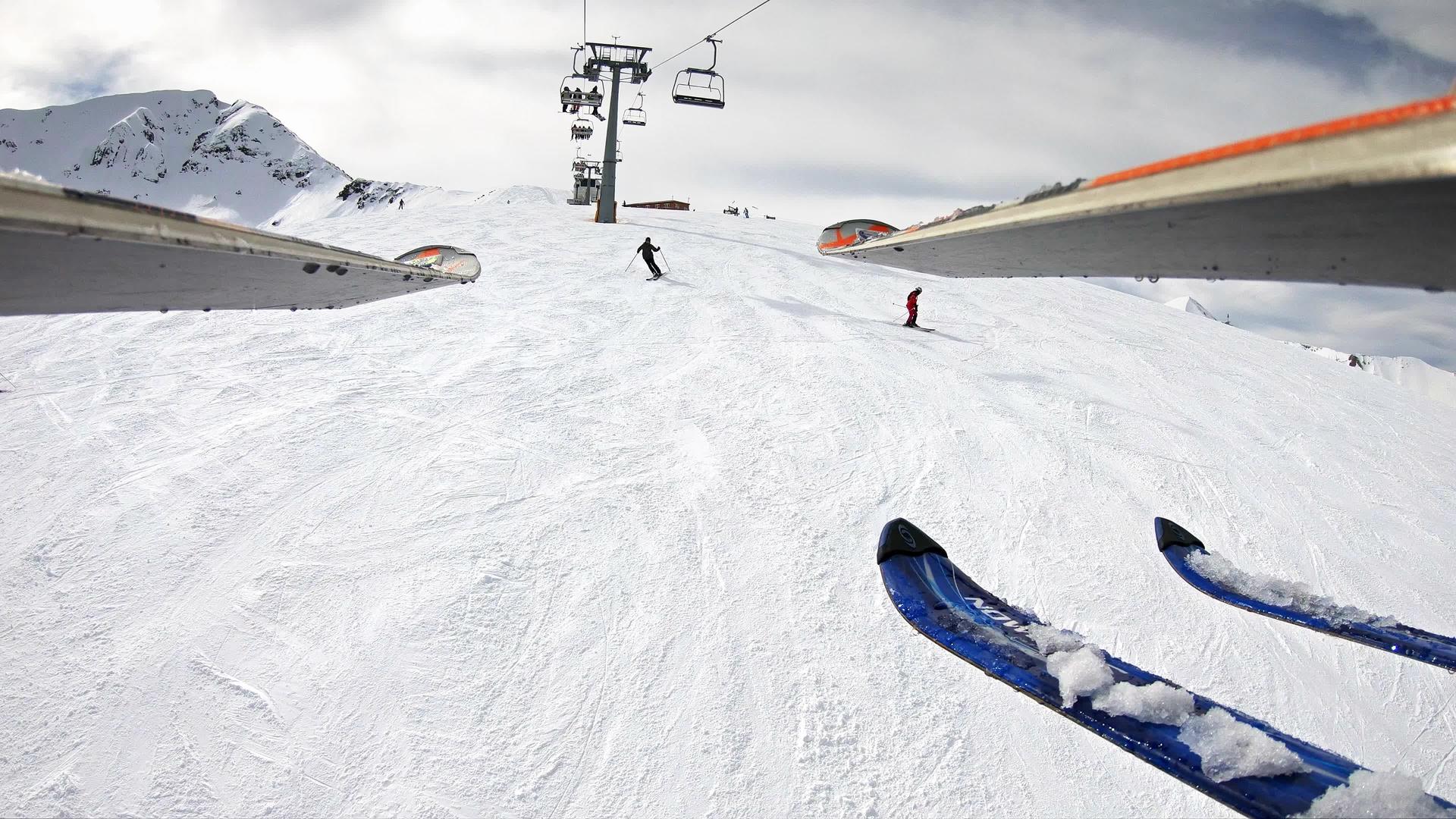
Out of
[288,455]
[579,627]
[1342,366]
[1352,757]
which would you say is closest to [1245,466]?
[1352,757]

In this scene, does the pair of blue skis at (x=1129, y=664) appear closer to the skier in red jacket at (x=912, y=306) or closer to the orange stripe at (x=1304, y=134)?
the orange stripe at (x=1304, y=134)

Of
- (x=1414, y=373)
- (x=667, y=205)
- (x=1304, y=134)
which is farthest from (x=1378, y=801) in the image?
(x=1414, y=373)

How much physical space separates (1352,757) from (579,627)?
664 centimetres

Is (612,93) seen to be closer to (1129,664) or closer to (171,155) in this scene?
(1129,664)

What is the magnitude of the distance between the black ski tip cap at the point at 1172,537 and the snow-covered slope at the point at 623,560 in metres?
0.38

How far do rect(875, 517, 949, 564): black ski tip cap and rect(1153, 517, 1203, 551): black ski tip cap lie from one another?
2.58 m

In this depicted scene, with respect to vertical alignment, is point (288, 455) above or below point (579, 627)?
above

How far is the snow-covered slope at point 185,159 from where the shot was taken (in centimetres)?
16045

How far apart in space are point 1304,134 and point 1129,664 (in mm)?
5090

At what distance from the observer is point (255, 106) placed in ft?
646

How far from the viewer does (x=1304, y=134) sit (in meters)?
1.63

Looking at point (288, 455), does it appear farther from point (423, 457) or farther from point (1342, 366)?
point (1342, 366)

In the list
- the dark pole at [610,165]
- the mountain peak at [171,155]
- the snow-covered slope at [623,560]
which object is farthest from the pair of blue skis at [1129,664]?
the mountain peak at [171,155]

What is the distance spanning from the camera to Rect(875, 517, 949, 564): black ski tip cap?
246 inches
